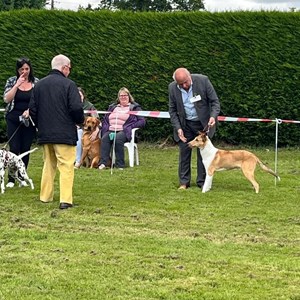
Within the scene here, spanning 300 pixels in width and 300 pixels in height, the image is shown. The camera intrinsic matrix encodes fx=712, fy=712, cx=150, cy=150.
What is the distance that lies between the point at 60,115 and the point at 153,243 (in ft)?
7.90

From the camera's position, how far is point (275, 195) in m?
9.21

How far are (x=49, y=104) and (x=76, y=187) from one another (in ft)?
6.74

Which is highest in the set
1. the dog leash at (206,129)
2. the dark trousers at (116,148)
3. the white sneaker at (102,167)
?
the dog leash at (206,129)

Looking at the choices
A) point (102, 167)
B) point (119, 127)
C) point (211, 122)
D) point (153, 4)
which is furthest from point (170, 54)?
point (153, 4)

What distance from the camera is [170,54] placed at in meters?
15.6

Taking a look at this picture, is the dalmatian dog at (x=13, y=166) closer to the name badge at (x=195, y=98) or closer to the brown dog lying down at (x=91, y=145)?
the name badge at (x=195, y=98)

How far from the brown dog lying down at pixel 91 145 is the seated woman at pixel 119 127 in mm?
119

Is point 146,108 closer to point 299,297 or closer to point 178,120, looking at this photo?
point 178,120

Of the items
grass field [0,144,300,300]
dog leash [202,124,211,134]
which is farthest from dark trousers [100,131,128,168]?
dog leash [202,124,211,134]

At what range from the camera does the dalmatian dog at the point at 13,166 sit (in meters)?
9.17

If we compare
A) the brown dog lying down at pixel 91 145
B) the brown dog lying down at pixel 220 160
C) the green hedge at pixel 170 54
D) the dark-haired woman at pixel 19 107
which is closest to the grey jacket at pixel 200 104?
the brown dog lying down at pixel 220 160

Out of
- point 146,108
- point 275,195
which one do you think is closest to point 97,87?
point 146,108

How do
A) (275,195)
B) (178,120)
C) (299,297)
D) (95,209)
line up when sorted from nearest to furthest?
(299,297) < (95,209) < (275,195) < (178,120)

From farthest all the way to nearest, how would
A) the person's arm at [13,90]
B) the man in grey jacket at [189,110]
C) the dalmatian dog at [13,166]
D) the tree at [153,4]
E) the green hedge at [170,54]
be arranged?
the tree at [153,4]
the green hedge at [170,54]
the man in grey jacket at [189,110]
the person's arm at [13,90]
the dalmatian dog at [13,166]
